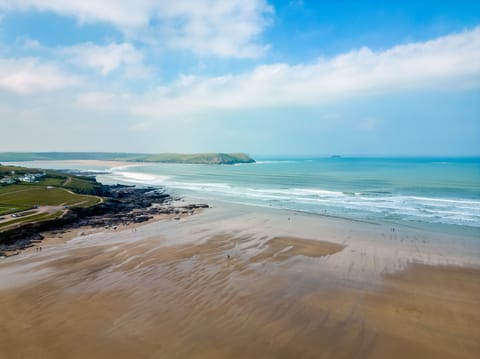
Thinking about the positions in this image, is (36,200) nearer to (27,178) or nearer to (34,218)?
(34,218)

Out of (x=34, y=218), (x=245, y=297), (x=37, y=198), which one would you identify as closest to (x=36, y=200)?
(x=37, y=198)

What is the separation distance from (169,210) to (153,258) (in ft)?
→ 77.3

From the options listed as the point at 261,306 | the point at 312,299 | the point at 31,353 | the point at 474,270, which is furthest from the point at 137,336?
the point at 474,270

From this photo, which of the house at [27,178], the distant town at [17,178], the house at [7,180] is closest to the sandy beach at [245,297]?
the house at [7,180]

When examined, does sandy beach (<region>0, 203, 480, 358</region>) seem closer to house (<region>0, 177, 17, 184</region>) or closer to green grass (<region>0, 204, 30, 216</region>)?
green grass (<region>0, 204, 30, 216</region>)

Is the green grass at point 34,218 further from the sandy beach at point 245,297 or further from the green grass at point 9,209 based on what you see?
the sandy beach at point 245,297

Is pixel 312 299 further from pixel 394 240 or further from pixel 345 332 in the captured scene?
pixel 394 240

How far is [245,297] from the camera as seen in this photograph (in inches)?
758

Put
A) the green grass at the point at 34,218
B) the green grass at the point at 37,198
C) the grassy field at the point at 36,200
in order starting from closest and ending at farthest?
1. the green grass at the point at 34,218
2. the grassy field at the point at 36,200
3. the green grass at the point at 37,198

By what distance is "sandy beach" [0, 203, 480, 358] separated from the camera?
14477mm

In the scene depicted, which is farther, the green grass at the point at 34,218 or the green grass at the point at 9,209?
the green grass at the point at 9,209

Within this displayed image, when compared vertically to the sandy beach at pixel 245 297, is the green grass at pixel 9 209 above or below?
above

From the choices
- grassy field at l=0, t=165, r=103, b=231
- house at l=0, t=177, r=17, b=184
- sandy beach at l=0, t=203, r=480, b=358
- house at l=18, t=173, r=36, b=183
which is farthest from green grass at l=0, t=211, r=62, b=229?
house at l=18, t=173, r=36, b=183

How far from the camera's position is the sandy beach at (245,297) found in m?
14.5
